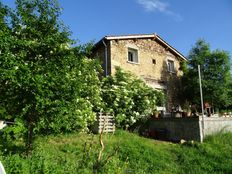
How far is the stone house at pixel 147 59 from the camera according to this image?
18.6 metres

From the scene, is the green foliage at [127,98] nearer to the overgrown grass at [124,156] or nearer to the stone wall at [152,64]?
the stone wall at [152,64]

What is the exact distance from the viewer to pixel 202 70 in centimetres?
2069

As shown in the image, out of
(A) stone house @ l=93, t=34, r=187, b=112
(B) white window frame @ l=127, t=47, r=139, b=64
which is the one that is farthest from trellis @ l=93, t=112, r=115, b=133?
(B) white window frame @ l=127, t=47, r=139, b=64

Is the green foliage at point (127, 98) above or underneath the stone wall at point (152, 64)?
underneath

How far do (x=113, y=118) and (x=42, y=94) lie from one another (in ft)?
24.3

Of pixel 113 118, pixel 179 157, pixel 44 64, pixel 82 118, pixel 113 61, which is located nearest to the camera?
pixel 44 64


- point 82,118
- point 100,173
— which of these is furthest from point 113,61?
point 100,173

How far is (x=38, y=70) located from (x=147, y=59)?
13.3 meters

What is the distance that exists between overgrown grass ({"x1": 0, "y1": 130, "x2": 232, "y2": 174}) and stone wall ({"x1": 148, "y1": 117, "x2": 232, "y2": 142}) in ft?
1.76

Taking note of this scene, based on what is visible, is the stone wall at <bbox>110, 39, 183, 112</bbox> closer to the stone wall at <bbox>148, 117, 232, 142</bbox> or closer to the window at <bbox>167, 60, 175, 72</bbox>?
the window at <bbox>167, 60, 175, 72</bbox>

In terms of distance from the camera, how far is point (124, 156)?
10695 mm

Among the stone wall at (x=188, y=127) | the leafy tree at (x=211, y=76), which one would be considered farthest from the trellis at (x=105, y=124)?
the leafy tree at (x=211, y=76)

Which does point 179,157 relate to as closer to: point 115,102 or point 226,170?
point 226,170

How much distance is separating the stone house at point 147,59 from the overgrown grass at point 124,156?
6.60 m
